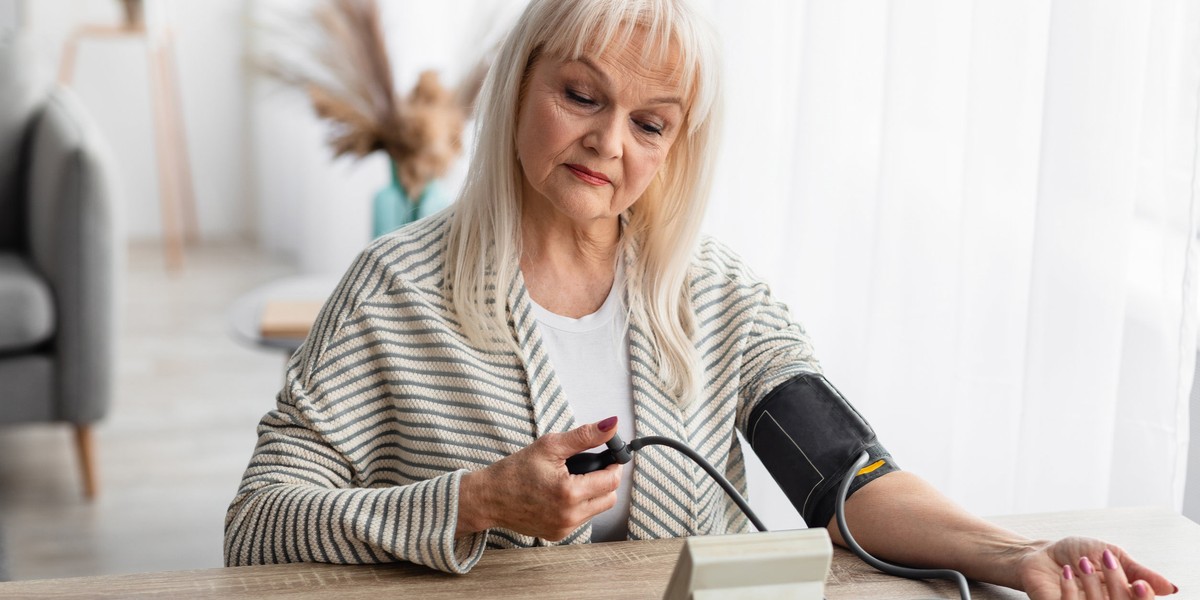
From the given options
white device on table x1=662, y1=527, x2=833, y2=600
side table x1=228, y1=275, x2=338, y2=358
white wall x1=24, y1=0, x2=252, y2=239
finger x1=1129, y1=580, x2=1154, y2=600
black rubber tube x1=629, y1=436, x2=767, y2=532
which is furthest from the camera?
white wall x1=24, y1=0, x2=252, y2=239

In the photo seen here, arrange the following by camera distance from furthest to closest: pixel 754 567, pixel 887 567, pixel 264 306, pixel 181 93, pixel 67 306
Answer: pixel 181 93
pixel 67 306
pixel 264 306
pixel 887 567
pixel 754 567

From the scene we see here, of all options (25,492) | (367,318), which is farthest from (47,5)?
(367,318)

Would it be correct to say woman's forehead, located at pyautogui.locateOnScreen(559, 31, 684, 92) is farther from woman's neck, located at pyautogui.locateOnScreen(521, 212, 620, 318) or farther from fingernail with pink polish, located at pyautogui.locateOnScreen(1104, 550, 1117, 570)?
fingernail with pink polish, located at pyautogui.locateOnScreen(1104, 550, 1117, 570)

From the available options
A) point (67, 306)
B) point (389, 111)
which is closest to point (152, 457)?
point (67, 306)

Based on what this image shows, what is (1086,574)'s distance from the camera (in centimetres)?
104

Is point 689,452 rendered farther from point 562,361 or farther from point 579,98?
point 579,98

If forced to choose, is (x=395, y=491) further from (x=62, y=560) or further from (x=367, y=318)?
(x=62, y=560)

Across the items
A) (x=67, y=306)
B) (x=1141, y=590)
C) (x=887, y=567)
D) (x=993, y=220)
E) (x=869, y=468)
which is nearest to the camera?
(x=1141, y=590)

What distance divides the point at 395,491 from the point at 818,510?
0.43 meters

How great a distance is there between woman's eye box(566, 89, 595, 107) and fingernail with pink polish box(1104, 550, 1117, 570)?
0.63 m

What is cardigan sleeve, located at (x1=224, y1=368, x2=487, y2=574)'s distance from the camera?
1077mm

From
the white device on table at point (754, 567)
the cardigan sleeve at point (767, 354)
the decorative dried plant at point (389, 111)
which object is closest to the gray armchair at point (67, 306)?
the decorative dried plant at point (389, 111)

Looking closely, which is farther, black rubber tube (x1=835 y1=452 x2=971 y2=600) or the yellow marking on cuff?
the yellow marking on cuff

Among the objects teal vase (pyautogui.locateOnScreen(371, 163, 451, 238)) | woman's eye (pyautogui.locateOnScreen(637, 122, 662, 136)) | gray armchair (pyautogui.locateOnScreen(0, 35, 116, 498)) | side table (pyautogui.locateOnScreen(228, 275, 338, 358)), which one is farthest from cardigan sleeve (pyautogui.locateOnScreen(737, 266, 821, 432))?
gray armchair (pyautogui.locateOnScreen(0, 35, 116, 498))
